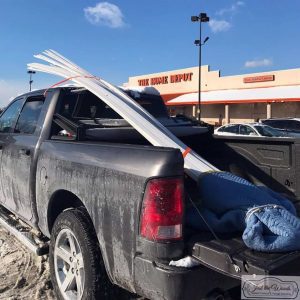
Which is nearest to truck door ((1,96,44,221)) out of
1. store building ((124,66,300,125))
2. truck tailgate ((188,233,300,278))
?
truck tailgate ((188,233,300,278))

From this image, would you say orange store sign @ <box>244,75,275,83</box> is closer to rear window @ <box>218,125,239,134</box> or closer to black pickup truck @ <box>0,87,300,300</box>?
rear window @ <box>218,125,239,134</box>

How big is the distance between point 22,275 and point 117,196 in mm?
2117

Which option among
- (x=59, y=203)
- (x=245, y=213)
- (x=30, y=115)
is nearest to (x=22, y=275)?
(x=59, y=203)

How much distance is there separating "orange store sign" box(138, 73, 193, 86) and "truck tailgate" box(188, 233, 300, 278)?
142 feet

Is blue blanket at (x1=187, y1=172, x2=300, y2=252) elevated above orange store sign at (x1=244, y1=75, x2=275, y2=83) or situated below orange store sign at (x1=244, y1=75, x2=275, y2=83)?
below

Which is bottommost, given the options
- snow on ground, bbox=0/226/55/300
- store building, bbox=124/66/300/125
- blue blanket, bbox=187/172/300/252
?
snow on ground, bbox=0/226/55/300

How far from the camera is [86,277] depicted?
3057 mm

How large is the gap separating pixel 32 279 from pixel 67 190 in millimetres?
1361

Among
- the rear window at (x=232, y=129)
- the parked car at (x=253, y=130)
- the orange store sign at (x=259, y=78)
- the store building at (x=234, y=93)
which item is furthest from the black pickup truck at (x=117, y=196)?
the orange store sign at (x=259, y=78)

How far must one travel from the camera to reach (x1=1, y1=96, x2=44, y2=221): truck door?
414cm

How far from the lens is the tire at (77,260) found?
302 centimetres

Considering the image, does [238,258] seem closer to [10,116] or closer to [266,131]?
[10,116]

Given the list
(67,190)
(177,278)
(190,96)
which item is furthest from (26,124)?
(190,96)

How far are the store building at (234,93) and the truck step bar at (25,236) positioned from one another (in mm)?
26135
